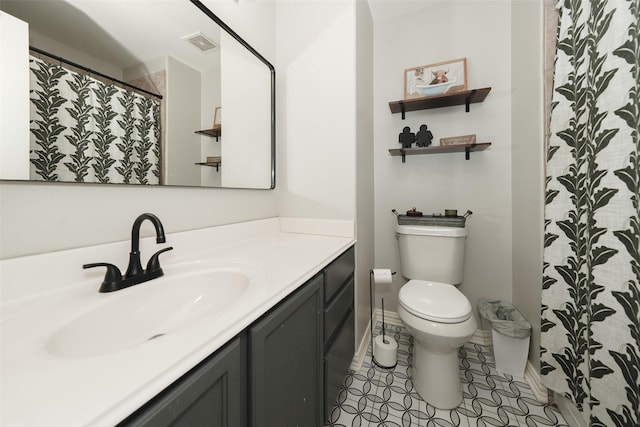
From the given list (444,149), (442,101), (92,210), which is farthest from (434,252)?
(92,210)

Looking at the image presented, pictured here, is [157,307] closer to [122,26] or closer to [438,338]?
[122,26]

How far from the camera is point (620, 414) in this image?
0.68 m

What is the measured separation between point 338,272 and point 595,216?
884mm

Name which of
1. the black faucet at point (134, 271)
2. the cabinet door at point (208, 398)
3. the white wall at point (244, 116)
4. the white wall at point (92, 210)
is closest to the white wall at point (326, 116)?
the white wall at point (244, 116)

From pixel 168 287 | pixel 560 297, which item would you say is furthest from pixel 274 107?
pixel 560 297

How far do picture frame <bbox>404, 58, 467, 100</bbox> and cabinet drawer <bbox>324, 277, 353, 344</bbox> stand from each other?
4.33 feet

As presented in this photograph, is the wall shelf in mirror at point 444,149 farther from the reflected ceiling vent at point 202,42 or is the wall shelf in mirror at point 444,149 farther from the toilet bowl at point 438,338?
the reflected ceiling vent at point 202,42

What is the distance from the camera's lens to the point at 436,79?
1.60m

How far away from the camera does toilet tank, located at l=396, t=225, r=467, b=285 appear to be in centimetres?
145

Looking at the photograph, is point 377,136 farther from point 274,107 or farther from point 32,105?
point 32,105

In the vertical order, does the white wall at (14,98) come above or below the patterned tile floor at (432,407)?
above

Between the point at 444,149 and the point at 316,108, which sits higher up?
the point at 316,108

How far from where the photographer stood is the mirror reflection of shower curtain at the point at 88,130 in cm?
60

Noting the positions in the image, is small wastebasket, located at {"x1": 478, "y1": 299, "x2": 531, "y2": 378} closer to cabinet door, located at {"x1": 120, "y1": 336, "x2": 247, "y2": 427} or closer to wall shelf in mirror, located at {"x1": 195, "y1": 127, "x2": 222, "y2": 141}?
cabinet door, located at {"x1": 120, "y1": 336, "x2": 247, "y2": 427}
